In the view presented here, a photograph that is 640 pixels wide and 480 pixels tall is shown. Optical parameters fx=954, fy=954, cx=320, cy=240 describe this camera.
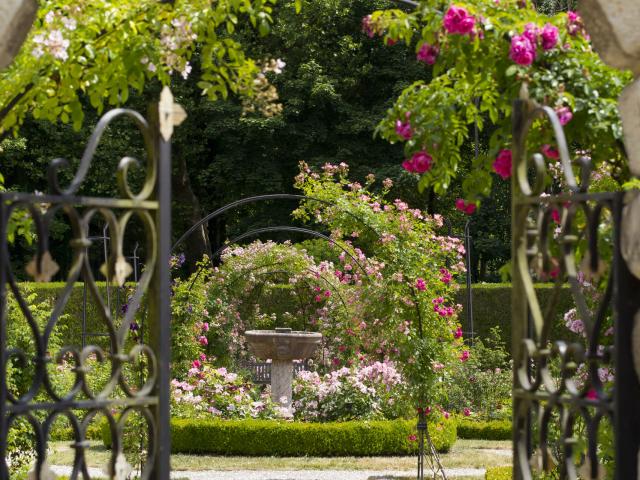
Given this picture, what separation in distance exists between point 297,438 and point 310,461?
14.6 inches

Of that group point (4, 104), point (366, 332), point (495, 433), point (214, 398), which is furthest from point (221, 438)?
point (4, 104)

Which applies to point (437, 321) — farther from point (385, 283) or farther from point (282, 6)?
point (282, 6)

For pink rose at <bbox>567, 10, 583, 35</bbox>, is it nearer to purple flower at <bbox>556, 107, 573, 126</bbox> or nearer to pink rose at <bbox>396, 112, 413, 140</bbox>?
purple flower at <bbox>556, 107, 573, 126</bbox>

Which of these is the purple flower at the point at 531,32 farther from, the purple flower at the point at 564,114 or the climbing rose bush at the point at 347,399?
the climbing rose bush at the point at 347,399

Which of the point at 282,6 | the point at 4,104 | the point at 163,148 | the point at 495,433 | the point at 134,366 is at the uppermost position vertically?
the point at 282,6

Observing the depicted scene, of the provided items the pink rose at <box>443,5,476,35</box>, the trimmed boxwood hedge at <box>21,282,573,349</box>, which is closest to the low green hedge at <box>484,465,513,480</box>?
the pink rose at <box>443,5,476,35</box>

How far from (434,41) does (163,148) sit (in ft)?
6.17

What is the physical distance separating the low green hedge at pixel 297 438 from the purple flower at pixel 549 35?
19.9ft

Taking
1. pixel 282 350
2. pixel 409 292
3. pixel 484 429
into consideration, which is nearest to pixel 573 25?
pixel 409 292

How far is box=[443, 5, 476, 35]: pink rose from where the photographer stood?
3.73 m

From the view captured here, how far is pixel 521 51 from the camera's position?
12.2 ft

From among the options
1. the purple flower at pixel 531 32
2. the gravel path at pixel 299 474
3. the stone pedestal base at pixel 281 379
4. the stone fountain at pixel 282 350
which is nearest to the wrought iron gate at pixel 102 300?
the purple flower at pixel 531 32

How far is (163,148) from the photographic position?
7.95 feet

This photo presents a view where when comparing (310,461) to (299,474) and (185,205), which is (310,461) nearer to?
(299,474)
